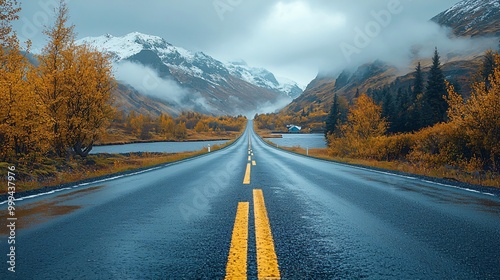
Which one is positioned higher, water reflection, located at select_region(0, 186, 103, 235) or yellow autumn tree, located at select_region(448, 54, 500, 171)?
yellow autumn tree, located at select_region(448, 54, 500, 171)

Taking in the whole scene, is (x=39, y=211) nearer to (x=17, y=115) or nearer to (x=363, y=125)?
(x=17, y=115)

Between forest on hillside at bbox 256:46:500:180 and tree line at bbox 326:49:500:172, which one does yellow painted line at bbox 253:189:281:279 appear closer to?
forest on hillside at bbox 256:46:500:180

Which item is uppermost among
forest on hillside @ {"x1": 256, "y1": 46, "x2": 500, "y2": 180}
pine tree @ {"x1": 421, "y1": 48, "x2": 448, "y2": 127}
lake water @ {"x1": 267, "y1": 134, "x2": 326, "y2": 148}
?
pine tree @ {"x1": 421, "y1": 48, "x2": 448, "y2": 127}

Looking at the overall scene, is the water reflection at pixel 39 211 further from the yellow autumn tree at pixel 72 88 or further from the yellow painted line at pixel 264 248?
the yellow autumn tree at pixel 72 88

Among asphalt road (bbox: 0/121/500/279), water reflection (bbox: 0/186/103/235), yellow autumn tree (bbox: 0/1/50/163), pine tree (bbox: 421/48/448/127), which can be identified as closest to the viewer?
asphalt road (bbox: 0/121/500/279)

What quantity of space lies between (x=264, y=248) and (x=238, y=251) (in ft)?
0.93

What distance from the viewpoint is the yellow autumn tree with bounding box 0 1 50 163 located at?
39.1 feet

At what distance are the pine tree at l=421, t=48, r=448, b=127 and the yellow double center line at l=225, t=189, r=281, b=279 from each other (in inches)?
1876

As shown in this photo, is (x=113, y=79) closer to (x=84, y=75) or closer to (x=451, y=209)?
(x=84, y=75)

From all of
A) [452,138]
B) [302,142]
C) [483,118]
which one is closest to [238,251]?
[483,118]

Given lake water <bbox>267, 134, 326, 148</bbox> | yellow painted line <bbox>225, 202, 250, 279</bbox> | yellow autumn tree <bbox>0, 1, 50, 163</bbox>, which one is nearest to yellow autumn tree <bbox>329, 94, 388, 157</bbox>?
lake water <bbox>267, 134, 326, 148</bbox>

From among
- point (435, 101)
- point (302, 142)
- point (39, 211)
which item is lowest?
point (302, 142)

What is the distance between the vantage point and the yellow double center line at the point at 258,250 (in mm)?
2467

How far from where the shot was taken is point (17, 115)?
475 inches
